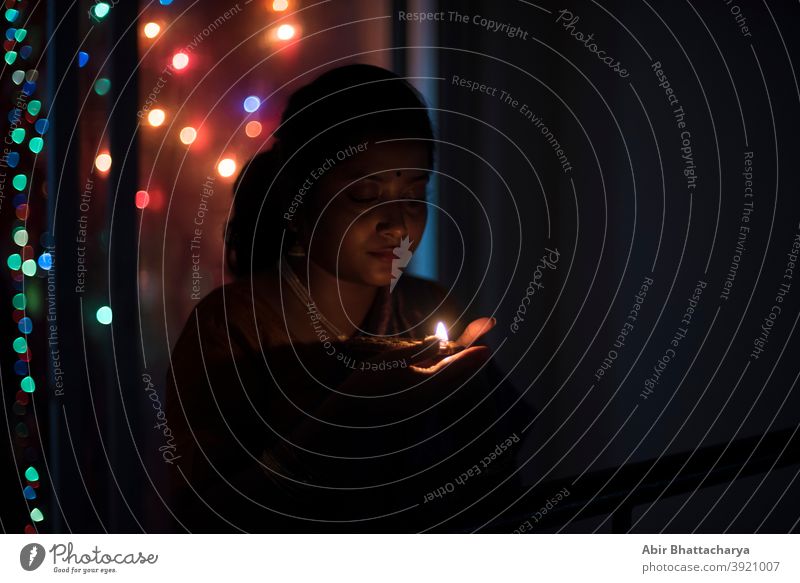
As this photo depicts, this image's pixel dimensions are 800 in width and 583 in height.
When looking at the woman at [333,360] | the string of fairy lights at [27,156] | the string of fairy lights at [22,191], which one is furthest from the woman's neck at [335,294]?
the string of fairy lights at [22,191]

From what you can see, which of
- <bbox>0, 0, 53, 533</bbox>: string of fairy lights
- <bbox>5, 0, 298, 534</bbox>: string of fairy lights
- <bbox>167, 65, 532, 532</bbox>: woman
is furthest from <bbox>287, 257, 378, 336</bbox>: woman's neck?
<bbox>0, 0, 53, 533</bbox>: string of fairy lights

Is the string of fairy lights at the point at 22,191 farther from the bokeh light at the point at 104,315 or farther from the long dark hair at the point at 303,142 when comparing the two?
the long dark hair at the point at 303,142

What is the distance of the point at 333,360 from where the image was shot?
2.42ft

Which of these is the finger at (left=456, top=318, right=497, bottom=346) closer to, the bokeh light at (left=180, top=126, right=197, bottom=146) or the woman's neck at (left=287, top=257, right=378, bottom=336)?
the woman's neck at (left=287, top=257, right=378, bottom=336)

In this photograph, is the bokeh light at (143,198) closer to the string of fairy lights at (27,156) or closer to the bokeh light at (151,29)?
the string of fairy lights at (27,156)

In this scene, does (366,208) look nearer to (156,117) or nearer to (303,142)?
(303,142)

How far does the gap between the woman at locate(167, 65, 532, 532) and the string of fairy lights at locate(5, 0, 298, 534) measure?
0.20ft

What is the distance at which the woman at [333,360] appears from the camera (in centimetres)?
73

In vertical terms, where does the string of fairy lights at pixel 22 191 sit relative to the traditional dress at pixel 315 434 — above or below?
above

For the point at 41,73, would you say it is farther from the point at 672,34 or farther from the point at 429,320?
the point at 672,34

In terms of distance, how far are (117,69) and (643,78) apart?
0.45 meters

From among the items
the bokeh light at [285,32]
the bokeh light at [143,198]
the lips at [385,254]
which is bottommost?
the lips at [385,254]

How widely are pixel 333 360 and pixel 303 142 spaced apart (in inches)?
7.3

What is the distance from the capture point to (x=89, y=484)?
740mm
